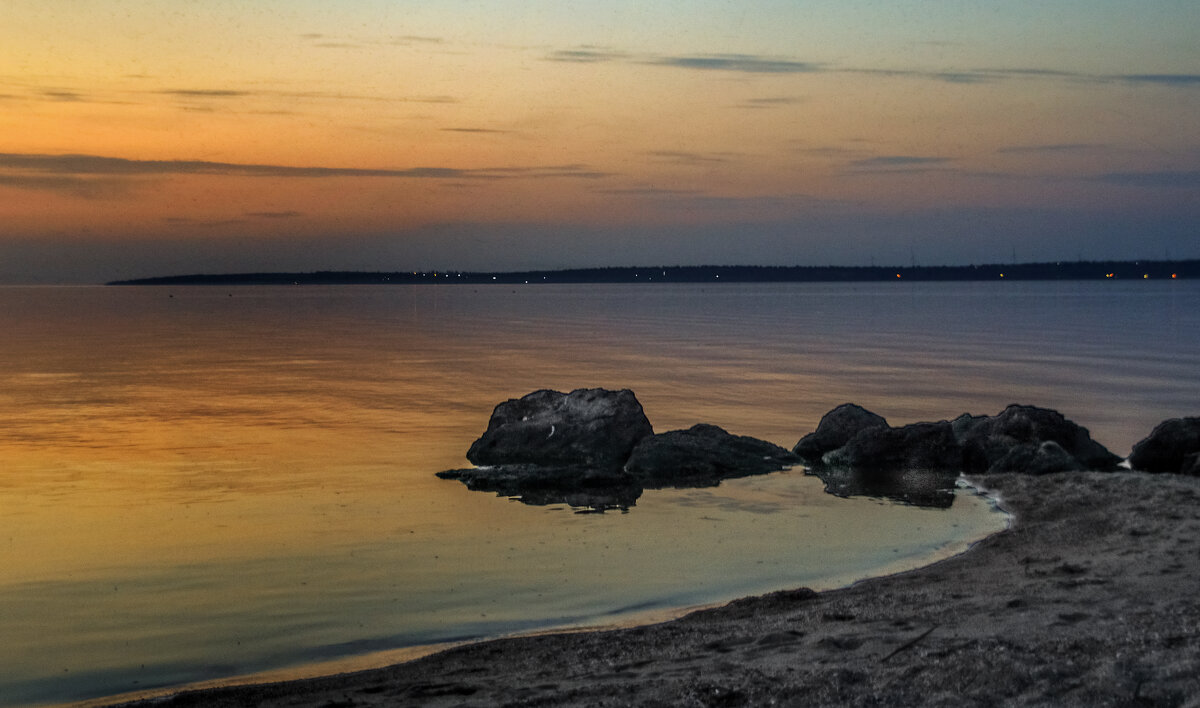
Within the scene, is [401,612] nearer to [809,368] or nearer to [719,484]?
[719,484]

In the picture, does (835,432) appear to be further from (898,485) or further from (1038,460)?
(1038,460)

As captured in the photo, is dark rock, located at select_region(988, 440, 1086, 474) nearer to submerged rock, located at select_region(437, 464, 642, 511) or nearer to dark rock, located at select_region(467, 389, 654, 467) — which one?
dark rock, located at select_region(467, 389, 654, 467)

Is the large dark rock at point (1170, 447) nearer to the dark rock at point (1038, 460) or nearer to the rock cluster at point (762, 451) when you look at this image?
the rock cluster at point (762, 451)

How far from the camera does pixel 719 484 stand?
67.2 ft

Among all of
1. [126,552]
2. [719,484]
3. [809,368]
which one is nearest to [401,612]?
[126,552]

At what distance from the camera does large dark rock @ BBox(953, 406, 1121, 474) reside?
69.6 ft

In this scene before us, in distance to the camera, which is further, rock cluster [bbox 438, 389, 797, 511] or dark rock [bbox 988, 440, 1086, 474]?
rock cluster [bbox 438, 389, 797, 511]

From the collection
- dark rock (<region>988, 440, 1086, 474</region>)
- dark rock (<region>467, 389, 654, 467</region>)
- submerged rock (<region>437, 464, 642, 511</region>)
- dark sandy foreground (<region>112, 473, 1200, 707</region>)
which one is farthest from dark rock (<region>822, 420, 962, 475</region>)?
dark sandy foreground (<region>112, 473, 1200, 707</region>)

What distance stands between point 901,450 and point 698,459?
4.18 metres

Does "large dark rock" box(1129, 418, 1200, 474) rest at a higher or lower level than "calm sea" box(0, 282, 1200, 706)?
higher

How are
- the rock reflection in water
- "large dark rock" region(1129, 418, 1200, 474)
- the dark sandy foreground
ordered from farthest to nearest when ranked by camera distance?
1. "large dark rock" region(1129, 418, 1200, 474)
2. the rock reflection in water
3. the dark sandy foreground

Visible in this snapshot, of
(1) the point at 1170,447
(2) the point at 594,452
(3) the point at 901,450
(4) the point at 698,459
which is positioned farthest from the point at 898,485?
(2) the point at 594,452

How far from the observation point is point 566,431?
879 inches

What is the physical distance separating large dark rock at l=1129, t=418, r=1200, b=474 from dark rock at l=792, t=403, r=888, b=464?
4.96 m
